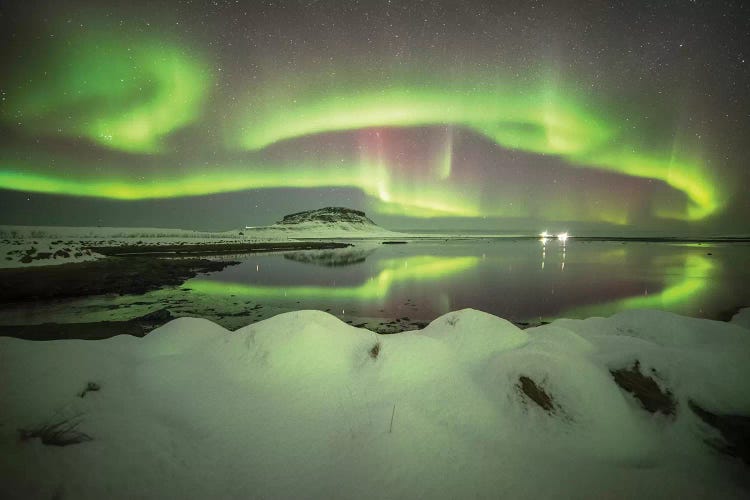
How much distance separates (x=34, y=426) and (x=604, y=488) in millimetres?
5500

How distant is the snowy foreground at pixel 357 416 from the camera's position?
277cm

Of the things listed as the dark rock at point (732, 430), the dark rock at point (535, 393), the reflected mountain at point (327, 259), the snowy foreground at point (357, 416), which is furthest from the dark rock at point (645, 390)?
the reflected mountain at point (327, 259)

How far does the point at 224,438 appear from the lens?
3287 millimetres

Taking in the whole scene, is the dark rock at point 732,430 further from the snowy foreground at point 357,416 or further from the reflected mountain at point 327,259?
the reflected mountain at point 327,259

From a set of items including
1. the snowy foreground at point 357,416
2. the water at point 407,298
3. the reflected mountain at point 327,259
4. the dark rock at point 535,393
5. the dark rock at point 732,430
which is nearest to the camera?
the snowy foreground at point 357,416

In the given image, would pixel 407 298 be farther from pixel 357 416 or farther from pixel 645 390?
pixel 357 416

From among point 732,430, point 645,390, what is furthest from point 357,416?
point 732,430

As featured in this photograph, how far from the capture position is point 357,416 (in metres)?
3.66

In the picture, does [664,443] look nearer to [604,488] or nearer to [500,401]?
[604,488]

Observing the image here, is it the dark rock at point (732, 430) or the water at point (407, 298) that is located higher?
the dark rock at point (732, 430)

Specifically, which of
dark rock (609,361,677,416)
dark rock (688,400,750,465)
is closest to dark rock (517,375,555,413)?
dark rock (609,361,677,416)

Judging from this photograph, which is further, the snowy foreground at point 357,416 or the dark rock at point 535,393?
the dark rock at point 535,393

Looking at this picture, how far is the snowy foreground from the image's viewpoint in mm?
2773

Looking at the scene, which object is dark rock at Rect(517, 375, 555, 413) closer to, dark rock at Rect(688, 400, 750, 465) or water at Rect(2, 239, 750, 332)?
dark rock at Rect(688, 400, 750, 465)
